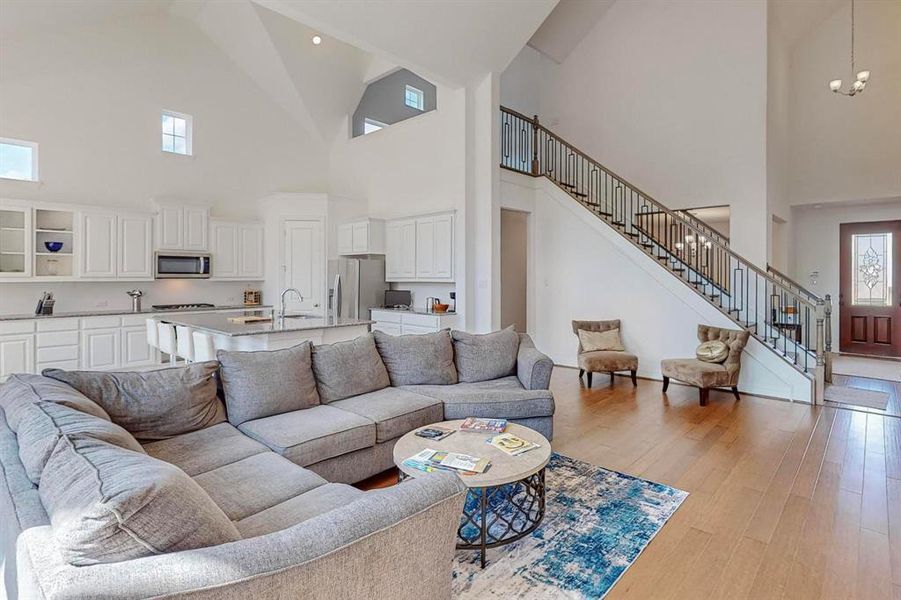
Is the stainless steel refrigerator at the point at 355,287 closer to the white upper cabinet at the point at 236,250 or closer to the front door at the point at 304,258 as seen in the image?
the front door at the point at 304,258

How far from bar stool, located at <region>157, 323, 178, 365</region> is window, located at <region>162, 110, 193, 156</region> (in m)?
3.51

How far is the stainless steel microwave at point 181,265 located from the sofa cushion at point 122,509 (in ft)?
20.6

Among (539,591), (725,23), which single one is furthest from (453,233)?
(725,23)

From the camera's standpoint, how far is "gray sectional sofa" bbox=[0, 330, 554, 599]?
1029mm

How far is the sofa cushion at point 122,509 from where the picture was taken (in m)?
1.02

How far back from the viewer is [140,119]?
6.87 metres

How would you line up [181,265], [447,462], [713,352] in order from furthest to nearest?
[181,265], [713,352], [447,462]

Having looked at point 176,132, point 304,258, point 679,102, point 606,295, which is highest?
point 679,102

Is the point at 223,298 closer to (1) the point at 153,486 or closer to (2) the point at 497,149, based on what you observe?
(2) the point at 497,149

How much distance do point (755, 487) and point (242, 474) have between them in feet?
10.4

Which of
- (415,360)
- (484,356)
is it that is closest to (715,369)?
(484,356)

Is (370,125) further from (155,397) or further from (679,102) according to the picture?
(155,397)

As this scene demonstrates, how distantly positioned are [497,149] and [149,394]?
16.8 ft

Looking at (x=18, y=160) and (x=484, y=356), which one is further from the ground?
(x=18, y=160)
